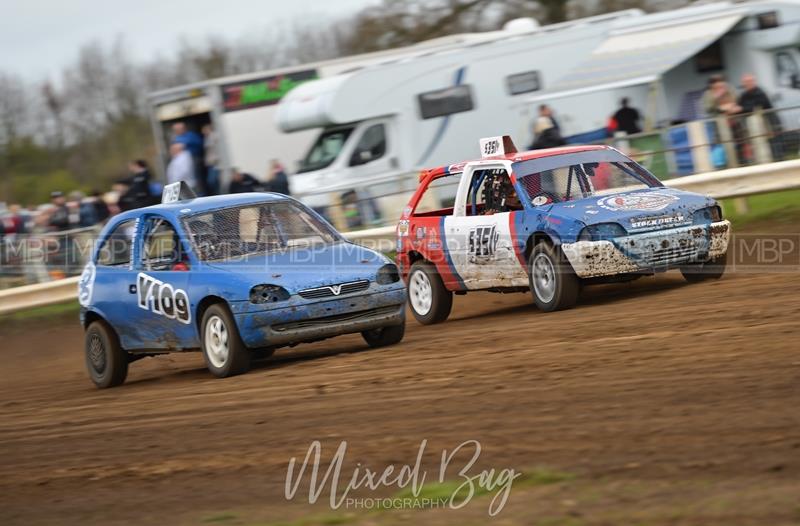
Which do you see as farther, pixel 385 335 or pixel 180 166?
pixel 180 166

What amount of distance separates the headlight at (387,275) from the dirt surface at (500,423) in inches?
22.8

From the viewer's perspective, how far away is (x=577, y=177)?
484 inches

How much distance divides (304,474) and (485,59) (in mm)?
17754

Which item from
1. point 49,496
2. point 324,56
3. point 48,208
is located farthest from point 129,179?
point 324,56

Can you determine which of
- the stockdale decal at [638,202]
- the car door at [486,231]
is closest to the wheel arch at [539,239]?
the car door at [486,231]

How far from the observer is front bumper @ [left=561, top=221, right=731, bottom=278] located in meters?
11.3

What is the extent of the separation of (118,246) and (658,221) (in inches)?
200

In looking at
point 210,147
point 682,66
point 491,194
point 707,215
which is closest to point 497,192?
point 491,194

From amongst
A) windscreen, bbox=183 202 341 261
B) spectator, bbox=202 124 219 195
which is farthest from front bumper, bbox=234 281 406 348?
spectator, bbox=202 124 219 195

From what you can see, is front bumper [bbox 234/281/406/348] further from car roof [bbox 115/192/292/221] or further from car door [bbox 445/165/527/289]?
car door [bbox 445/165/527/289]

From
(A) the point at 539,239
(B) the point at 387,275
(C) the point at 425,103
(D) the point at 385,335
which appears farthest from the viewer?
(C) the point at 425,103

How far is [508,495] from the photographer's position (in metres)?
5.52

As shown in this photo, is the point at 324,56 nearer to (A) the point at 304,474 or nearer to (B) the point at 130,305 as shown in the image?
(B) the point at 130,305

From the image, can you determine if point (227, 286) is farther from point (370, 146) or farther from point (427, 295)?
point (370, 146)
